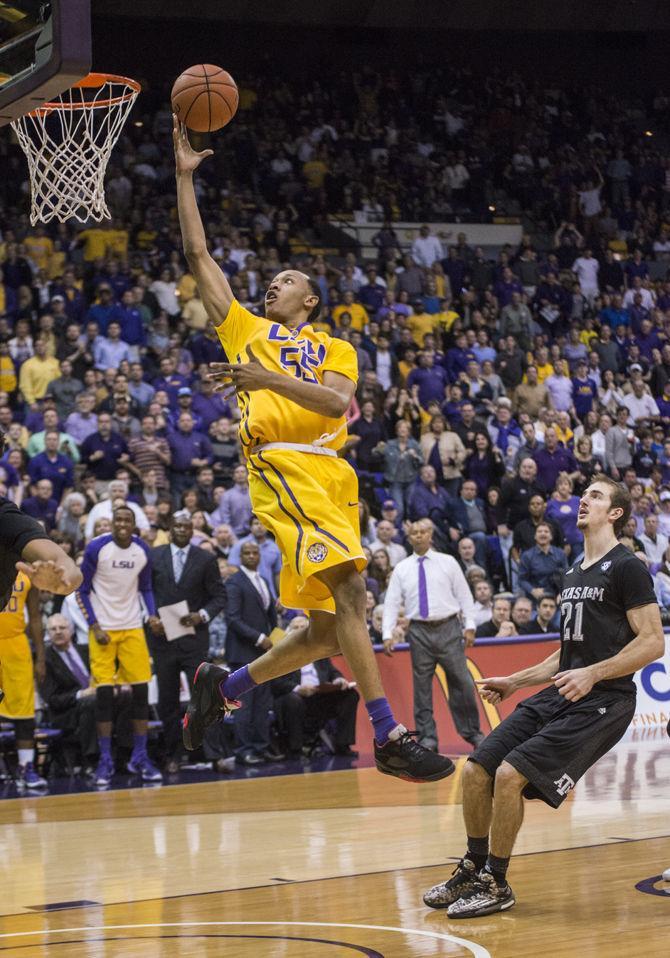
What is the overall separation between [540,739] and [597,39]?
903 inches

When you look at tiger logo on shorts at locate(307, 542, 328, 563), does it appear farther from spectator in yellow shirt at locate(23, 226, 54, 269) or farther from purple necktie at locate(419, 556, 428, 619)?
spectator in yellow shirt at locate(23, 226, 54, 269)

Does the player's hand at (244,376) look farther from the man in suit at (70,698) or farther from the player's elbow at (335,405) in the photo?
the man in suit at (70,698)

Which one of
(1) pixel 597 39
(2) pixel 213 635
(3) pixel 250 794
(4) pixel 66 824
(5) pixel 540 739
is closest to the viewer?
(5) pixel 540 739

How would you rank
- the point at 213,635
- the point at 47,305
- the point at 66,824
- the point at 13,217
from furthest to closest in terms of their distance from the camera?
the point at 13,217 → the point at 47,305 → the point at 213,635 → the point at 66,824

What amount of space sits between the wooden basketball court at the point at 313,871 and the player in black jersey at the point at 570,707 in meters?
0.24

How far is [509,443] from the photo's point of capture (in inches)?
634

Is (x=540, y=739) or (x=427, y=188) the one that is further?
(x=427, y=188)

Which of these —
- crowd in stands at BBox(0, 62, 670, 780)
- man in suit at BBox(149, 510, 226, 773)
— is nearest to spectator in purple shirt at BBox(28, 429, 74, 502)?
crowd in stands at BBox(0, 62, 670, 780)

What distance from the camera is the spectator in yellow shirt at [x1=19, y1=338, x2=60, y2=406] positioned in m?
14.1

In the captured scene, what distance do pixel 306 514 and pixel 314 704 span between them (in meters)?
6.57

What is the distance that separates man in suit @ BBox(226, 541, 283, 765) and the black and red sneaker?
514 cm

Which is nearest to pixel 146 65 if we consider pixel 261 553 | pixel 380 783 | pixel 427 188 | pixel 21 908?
pixel 427 188

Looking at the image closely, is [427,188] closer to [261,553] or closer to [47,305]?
[47,305]

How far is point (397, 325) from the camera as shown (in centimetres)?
1744
